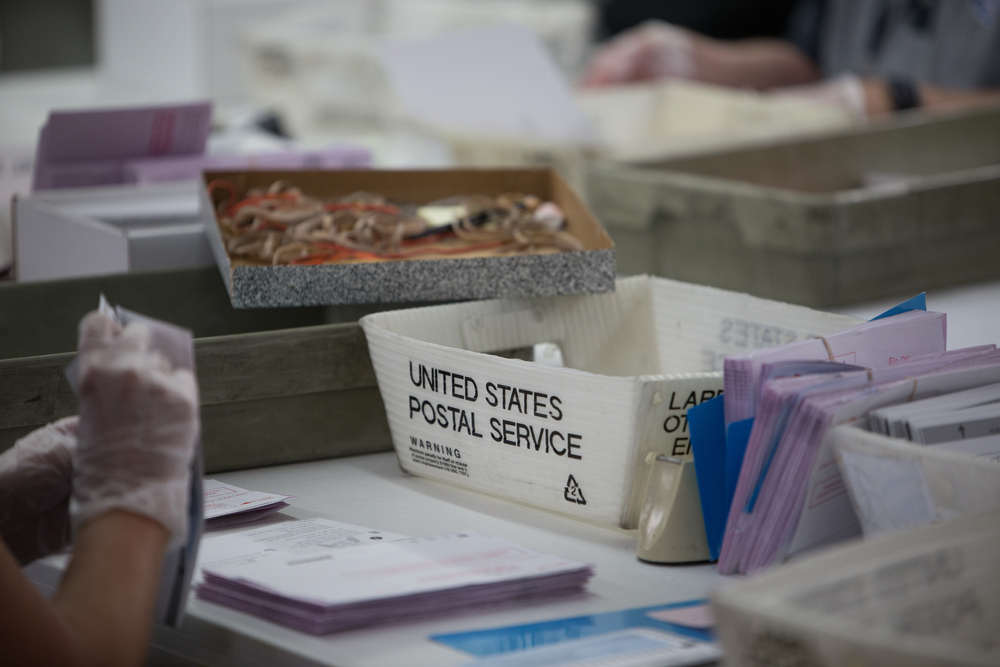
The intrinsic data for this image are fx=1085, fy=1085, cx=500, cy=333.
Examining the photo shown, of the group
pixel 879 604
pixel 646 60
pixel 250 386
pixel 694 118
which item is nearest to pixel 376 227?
pixel 250 386

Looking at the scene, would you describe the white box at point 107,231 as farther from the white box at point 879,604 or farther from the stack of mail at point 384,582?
the white box at point 879,604

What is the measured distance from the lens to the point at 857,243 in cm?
148

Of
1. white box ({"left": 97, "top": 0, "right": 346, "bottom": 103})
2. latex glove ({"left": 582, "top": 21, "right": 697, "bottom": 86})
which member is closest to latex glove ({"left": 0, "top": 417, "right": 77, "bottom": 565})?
latex glove ({"left": 582, "top": 21, "right": 697, "bottom": 86})

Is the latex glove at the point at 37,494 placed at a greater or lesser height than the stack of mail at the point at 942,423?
lesser

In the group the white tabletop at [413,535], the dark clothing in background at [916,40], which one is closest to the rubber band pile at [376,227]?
the white tabletop at [413,535]

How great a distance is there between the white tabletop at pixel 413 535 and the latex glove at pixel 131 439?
10cm

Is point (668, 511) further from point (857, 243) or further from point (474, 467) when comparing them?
point (857, 243)

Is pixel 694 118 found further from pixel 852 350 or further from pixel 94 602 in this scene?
pixel 94 602

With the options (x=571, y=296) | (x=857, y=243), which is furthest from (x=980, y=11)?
(x=571, y=296)

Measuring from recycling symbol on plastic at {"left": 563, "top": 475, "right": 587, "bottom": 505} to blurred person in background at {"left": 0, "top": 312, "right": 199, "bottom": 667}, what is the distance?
12.7 inches

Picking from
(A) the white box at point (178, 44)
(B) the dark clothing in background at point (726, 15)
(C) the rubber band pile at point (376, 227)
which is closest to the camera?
(C) the rubber band pile at point (376, 227)

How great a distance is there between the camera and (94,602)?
2.16 ft

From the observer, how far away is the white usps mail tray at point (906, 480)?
68cm

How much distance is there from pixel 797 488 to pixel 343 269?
1.67ft
